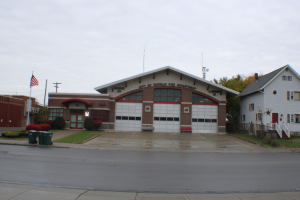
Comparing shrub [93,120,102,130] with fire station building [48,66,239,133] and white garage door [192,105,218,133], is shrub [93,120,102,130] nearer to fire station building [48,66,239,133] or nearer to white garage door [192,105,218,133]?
fire station building [48,66,239,133]

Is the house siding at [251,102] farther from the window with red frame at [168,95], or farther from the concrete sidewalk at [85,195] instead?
the concrete sidewalk at [85,195]

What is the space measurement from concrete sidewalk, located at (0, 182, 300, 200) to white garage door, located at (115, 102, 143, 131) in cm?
2473

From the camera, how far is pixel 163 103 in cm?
3253

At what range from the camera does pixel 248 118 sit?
34.5m

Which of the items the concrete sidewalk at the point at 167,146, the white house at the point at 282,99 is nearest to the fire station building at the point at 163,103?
Answer: the white house at the point at 282,99

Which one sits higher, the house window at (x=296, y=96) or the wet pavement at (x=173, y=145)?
the house window at (x=296, y=96)

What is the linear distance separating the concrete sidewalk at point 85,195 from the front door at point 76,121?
2436 centimetres

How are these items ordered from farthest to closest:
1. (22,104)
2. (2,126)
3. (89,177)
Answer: (22,104), (2,126), (89,177)

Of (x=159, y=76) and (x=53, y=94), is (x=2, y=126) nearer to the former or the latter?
(x=53, y=94)

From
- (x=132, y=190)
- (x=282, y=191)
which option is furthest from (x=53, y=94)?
(x=282, y=191)

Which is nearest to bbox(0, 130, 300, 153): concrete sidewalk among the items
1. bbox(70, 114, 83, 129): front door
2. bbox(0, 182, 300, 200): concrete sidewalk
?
bbox(70, 114, 83, 129): front door

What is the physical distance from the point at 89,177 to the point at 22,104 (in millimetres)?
41424

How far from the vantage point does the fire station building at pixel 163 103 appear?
3200cm

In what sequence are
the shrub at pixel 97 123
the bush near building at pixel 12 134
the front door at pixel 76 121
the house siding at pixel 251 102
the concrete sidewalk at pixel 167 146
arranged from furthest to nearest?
the front door at pixel 76 121 → the house siding at pixel 251 102 → the shrub at pixel 97 123 → the bush near building at pixel 12 134 → the concrete sidewalk at pixel 167 146
